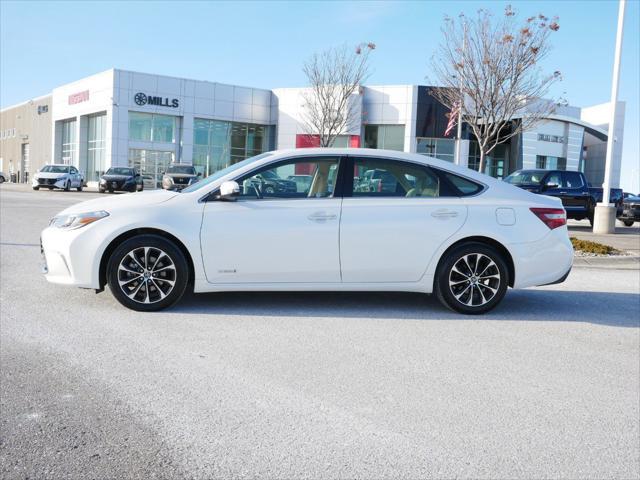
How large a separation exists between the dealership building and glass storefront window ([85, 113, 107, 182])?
83 mm

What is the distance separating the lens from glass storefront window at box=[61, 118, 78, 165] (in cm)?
5799

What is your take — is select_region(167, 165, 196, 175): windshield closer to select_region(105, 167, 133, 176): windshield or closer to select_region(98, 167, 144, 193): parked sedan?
select_region(98, 167, 144, 193): parked sedan

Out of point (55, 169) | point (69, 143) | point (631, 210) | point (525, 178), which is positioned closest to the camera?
point (525, 178)

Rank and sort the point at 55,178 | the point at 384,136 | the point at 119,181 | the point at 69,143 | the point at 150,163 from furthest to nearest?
the point at 69,143 → the point at 384,136 → the point at 150,163 → the point at 55,178 → the point at 119,181

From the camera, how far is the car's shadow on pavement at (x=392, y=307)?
6637mm

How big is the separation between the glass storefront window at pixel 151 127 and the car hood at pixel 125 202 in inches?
1819

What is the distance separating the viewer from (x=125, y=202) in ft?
21.1

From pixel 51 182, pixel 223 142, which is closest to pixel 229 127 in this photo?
pixel 223 142

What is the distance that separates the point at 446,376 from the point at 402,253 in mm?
2016

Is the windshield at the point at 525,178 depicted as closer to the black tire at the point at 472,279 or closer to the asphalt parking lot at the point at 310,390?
the asphalt parking lot at the point at 310,390

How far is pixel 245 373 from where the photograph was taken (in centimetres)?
456

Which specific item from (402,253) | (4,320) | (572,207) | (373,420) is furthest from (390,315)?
(572,207)

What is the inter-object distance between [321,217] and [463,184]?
1.55 m

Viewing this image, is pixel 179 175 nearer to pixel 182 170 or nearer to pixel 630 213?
pixel 182 170
